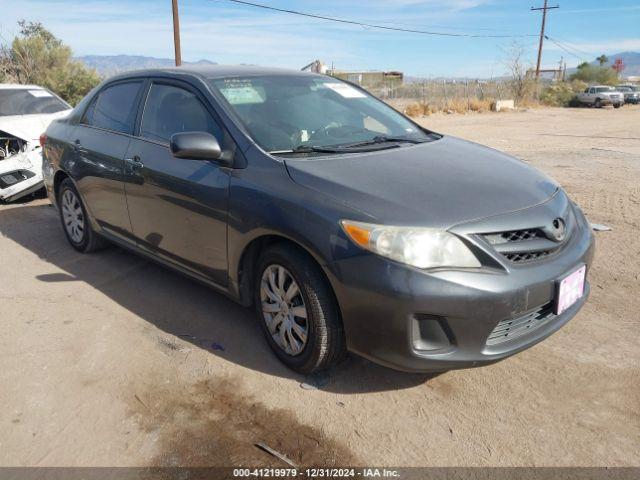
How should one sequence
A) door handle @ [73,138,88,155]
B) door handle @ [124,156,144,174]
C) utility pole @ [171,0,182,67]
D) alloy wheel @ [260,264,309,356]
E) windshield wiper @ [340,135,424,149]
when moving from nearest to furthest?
1. alloy wheel @ [260,264,309,356]
2. windshield wiper @ [340,135,424,149]
3. door handle @ [124,156,144,174]
4. door handle @ [73,138,88,155]
5. utility pole @ [171,0,182,67]

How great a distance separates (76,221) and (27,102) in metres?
4.31

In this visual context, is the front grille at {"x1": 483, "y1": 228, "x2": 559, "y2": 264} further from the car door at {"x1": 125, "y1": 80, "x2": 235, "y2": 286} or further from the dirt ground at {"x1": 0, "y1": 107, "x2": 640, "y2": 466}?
the car door at {"x1": 125, "y1": 80, "x2": 235, "y2": 286}

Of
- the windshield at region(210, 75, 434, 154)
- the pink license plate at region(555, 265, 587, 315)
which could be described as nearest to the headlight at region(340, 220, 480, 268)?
the pink license plate at region(555, 265, 587, 315)

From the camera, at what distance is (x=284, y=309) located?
10.1 feet

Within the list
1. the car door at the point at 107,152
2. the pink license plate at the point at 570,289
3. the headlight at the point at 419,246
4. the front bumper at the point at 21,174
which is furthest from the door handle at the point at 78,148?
the pink license plate at the point at 570,289

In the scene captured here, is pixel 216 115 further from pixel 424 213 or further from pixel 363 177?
pixel 424 213

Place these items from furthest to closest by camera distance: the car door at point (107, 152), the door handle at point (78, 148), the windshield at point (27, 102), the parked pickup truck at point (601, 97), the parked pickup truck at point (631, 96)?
the parked pickup truck at point (631, 96) < the parked pickup truck at point (601, 97) < the windshield at point (27, 102) < the door handle at point (78, 148) < the car door at point (107, 152)

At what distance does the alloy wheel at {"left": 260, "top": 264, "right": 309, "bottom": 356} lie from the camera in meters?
2.96

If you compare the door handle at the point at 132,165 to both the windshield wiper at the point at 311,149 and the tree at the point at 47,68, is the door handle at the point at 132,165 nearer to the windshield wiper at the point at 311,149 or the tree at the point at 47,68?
the windshield wiper at the point at 311,149

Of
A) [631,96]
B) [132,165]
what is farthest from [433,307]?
[631,96]

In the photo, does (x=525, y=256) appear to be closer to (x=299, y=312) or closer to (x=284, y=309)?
(x=299, y=312)

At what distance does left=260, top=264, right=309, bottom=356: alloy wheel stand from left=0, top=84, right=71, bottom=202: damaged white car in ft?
17.9

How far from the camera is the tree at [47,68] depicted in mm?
21422

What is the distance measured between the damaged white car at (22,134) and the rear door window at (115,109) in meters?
2.93
